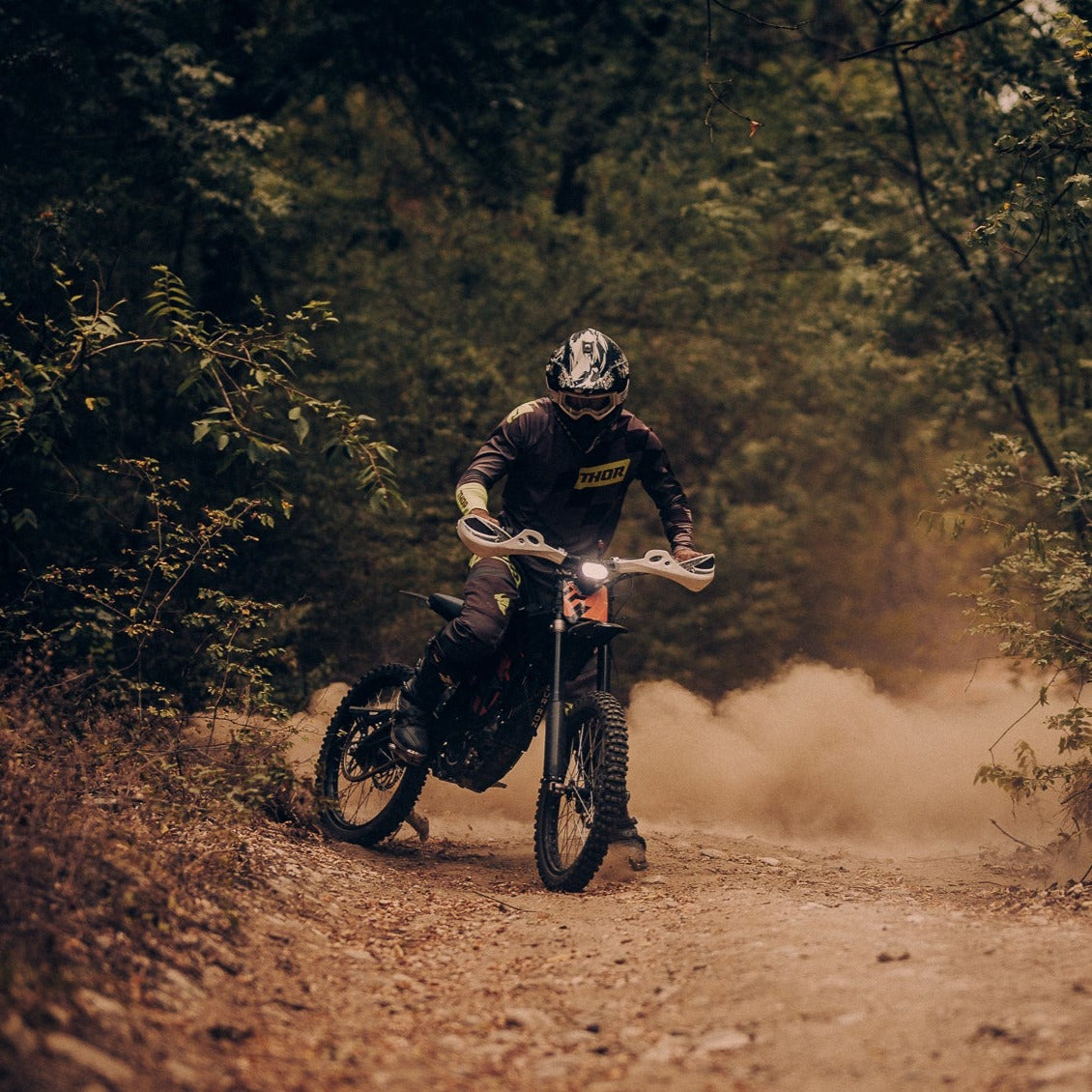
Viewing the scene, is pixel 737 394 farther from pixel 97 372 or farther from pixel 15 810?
pixel 15 810

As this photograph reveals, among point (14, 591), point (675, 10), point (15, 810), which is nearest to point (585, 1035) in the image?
point (15, 810)

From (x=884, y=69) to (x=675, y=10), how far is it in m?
2.65

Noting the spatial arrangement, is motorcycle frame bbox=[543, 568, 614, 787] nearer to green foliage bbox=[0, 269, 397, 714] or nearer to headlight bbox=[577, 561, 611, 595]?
headlight bbox=[577, 561, 611, 595]

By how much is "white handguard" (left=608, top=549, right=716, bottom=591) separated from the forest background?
174 centimetres

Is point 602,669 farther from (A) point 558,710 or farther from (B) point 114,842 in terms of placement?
(B) point 114,842

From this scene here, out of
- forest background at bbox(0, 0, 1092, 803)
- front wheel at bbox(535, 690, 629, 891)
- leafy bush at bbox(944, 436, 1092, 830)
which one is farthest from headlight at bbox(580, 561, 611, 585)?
leafy bush at bbox(944, 436, 1092, 830)

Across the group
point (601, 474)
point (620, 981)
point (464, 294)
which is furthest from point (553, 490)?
point (464, 294)

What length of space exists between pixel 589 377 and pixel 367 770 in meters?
2.70

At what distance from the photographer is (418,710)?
729 centimetres

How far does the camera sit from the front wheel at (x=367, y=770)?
741 cm

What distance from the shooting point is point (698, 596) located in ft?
62.6

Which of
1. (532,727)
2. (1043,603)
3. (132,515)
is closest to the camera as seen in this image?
(532,727)

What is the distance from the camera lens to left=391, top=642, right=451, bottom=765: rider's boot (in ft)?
23.5

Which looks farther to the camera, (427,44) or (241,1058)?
(427,44)
